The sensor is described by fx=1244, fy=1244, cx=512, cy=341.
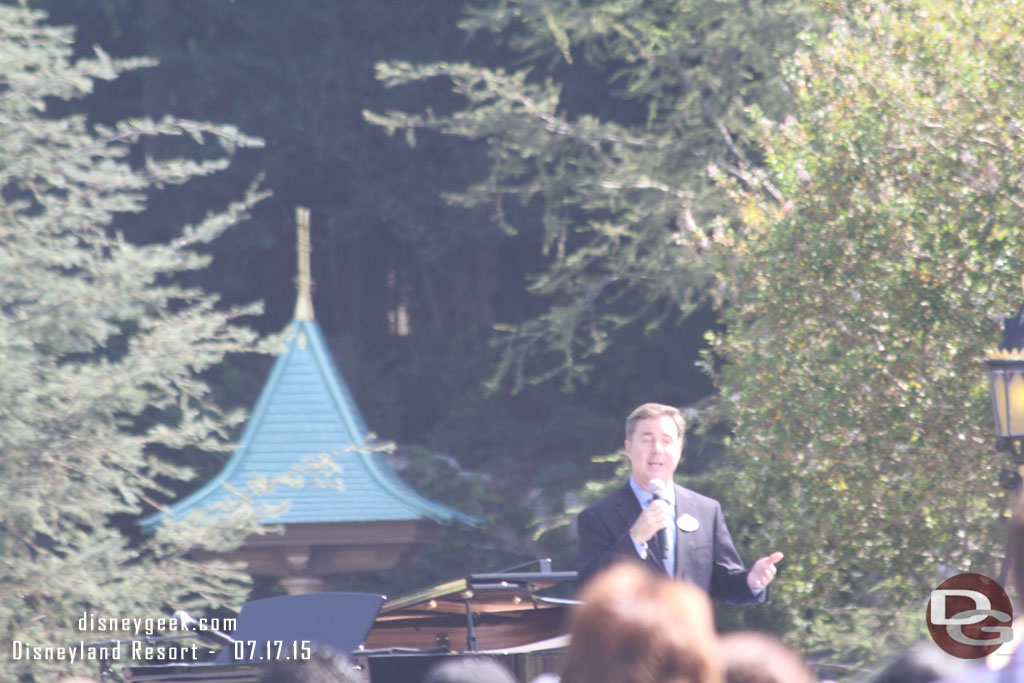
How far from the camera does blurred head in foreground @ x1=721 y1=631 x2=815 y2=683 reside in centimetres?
228

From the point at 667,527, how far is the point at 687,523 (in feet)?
0.61

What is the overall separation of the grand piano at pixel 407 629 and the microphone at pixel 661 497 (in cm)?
73

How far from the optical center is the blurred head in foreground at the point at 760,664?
228 cm

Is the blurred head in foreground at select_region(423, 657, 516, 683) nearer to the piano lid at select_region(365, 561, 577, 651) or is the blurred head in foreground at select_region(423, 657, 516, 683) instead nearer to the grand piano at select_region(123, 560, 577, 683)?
the grand piano at select_region(123, 560, 577, 683)

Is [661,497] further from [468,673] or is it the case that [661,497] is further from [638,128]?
[638,128]

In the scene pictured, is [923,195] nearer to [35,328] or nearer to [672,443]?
[672,443]

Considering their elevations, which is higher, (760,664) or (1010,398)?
(1010,398)

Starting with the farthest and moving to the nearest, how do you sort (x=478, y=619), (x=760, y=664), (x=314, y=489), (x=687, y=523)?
(x=314, y=489)
(x=478, y=619)
(x=687, y=523)
(x=760, y=664)

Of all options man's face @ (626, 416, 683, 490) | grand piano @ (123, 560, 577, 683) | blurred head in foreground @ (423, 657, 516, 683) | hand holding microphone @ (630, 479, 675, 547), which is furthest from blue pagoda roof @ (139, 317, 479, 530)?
blurred head in foreground @ (423, 657, 516, 683)

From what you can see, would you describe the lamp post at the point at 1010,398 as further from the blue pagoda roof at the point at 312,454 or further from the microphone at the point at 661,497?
the blue pagoda roof at the point at 312,454

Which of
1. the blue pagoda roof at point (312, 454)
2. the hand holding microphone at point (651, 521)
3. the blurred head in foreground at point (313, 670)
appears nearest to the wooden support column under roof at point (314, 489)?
the blue pagoda roof at point (312, 454)

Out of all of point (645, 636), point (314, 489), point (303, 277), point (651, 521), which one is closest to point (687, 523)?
point (651, 521)

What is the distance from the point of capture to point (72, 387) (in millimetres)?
9461

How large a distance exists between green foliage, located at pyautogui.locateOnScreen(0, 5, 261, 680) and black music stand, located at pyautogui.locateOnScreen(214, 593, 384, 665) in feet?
9.50
